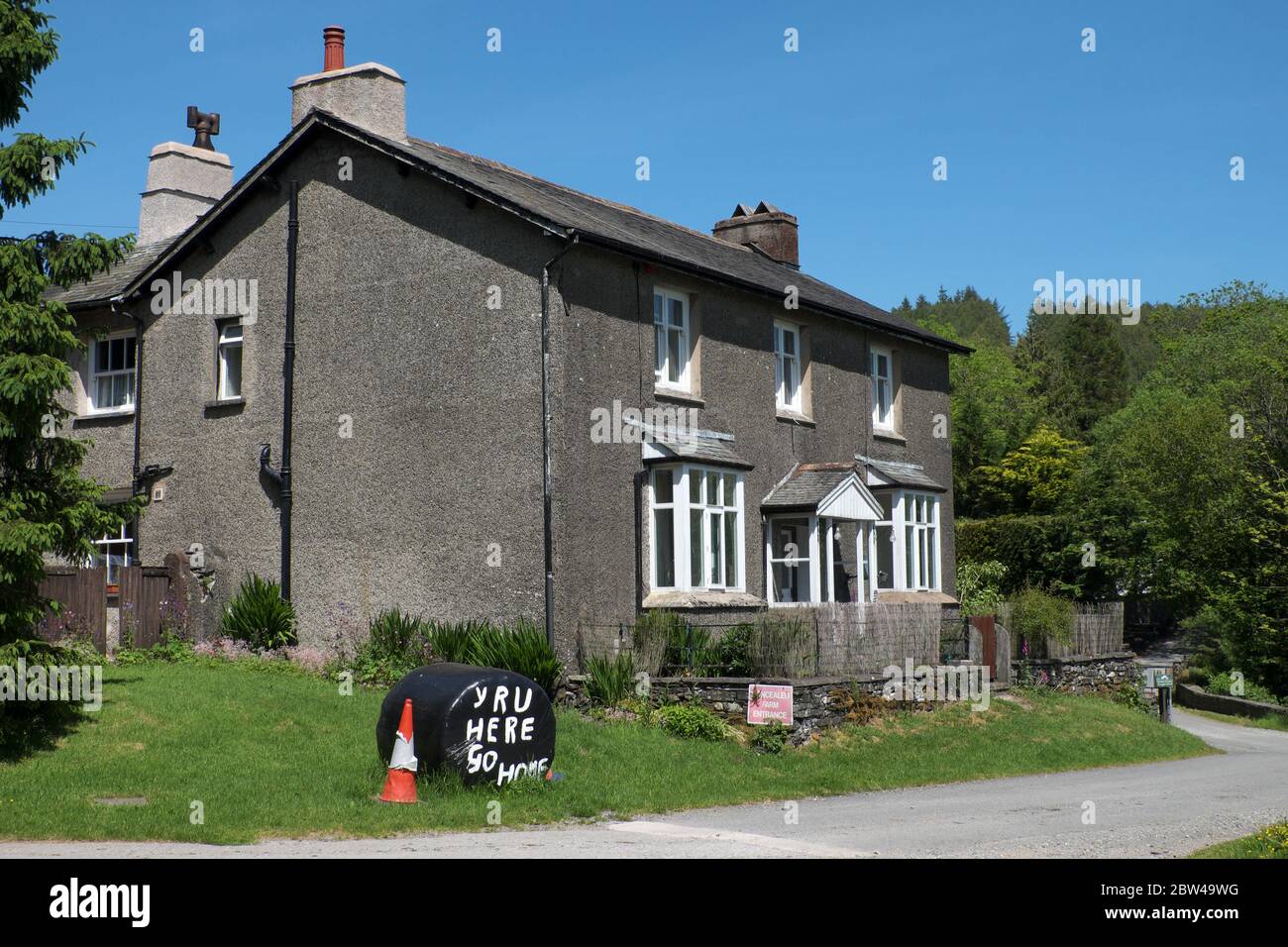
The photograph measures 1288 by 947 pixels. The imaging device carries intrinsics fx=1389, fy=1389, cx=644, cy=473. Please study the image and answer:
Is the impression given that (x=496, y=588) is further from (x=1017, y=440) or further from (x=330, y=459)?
(x=1017, y=440)

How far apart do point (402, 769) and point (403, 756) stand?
4.8 inches

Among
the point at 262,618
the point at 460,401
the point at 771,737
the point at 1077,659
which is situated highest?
the point at 460,401

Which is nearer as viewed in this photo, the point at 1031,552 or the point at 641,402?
the point at 641,402

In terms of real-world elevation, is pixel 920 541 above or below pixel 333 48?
Result: below

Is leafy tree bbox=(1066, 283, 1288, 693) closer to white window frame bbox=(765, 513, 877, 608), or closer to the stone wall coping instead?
the stone wall coping

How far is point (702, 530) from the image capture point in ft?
70.7

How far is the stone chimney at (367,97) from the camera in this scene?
73.7ft

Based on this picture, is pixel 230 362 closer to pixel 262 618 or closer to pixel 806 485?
pixel 262 618

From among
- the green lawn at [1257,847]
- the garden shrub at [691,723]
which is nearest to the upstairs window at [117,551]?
the garden shrub at [691,723]

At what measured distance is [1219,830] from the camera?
12.8 m

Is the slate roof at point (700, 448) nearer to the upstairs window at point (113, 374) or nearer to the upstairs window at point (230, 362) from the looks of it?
the upstairs window at point (230, 362)

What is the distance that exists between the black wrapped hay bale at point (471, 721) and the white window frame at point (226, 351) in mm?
11298
